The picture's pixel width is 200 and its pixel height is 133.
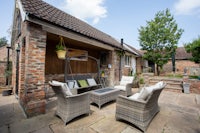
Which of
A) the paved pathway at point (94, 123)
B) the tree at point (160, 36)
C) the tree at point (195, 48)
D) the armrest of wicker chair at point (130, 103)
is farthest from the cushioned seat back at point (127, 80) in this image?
the tree at point (195, 48)

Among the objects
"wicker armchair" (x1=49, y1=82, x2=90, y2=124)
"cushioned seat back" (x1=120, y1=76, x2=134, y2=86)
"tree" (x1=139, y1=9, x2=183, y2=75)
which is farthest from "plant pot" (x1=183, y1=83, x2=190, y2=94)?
"wicker armchair" (x1=49, y1=82, x2=90, y2=124)

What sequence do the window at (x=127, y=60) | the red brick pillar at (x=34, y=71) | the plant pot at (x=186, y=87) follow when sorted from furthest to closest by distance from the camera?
the window at (x=127, y=60)
the plant pot at (x=186, y=87)
the red brick pillar at (x=34, y=71)

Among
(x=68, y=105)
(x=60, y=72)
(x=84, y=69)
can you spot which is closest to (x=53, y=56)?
(x=60, y=72)

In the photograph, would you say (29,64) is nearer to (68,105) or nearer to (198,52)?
(68,105)

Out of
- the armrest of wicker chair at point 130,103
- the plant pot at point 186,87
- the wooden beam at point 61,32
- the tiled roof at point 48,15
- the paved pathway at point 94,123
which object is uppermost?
the tiled roof at point 48,15

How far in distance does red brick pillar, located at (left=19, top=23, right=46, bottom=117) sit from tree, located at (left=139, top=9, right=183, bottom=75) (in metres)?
10.0

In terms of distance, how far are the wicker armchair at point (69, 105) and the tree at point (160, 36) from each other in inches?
381

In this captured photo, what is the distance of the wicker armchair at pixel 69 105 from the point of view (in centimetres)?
273

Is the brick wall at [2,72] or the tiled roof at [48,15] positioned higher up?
the tiled roof at [48,15]

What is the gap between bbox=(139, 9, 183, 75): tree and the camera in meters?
9.79

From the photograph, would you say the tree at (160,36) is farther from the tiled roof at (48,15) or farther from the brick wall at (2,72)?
the brick wall at (2,72)

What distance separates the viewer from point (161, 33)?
33.0 ft

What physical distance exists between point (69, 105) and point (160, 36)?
10.7 m

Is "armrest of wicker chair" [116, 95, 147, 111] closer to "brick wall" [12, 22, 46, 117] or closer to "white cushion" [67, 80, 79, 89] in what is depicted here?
"brick wall" [12, 22, 46, 117]
